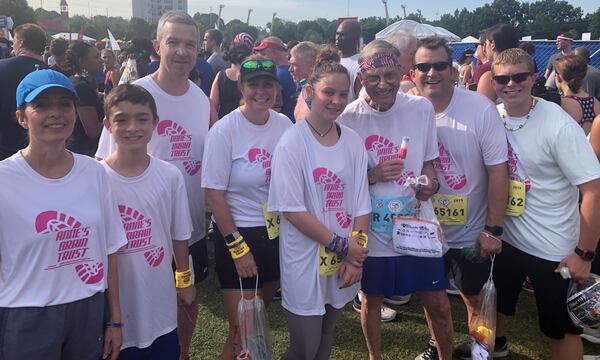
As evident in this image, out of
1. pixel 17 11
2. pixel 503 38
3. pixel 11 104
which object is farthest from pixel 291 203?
pixel 17 11

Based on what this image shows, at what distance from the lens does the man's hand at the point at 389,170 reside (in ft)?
8.77

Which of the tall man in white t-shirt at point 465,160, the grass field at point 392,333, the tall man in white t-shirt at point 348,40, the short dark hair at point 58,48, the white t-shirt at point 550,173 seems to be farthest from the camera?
the short dark hair at point 58,48

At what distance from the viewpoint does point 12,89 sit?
14.3 ft

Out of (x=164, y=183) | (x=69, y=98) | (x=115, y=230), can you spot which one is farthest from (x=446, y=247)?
(x=69, y=98)

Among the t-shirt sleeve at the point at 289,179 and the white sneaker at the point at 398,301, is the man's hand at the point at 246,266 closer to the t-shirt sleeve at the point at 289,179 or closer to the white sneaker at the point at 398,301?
the t-shirt sleeve at the point at 289,179

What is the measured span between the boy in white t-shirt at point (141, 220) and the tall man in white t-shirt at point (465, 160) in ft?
5.64

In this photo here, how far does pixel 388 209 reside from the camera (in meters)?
2.76

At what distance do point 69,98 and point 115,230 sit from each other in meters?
0.65

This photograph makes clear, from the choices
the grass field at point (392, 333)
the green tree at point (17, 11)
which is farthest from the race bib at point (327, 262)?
the green tree at point (17, 11)

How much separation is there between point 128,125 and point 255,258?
1.08 meters

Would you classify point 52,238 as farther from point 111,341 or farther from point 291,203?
point 291,203

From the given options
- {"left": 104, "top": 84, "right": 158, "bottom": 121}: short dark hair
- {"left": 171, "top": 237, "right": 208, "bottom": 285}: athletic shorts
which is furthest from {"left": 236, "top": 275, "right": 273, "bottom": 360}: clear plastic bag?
{"left": 104, "top": 84, "right": 158, "bottom": 121}: short dark hair

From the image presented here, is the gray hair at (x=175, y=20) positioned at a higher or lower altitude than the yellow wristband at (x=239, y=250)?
higher

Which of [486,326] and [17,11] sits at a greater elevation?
[17,11]
